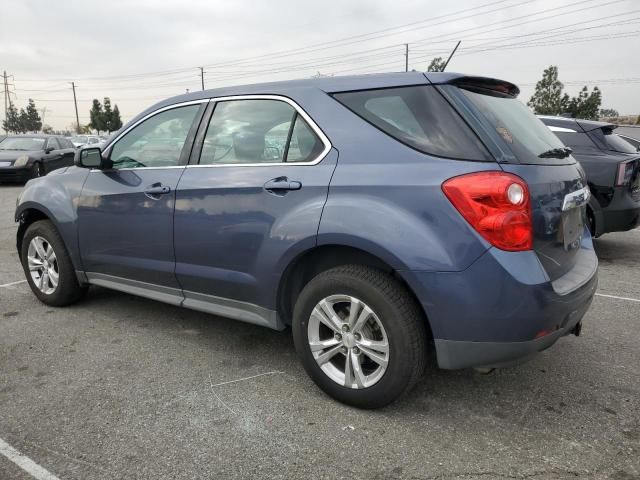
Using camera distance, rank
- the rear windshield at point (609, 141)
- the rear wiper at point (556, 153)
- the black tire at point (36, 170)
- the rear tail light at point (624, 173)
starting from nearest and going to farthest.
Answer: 1. the rear wiper at point (556, 153)
2. the rear tail light at point (624, 173)
3. the rear windshield at point (609, 141)
4. the black tire at point (36, 170)

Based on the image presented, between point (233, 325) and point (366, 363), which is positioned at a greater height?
point (366, 363)

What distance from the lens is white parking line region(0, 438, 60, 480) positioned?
7.32 ft

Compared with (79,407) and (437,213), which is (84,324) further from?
(437,213)

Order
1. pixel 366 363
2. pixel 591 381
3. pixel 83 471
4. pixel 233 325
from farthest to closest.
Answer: pixel 233 325
pixel 591 381
pixel 366 363
pixel 83 471

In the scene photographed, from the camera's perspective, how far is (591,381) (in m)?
3.04

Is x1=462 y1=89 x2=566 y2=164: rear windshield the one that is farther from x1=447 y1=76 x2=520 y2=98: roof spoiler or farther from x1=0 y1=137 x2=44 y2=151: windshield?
x1=0 y1=137 x2=44 y2=151: windshield

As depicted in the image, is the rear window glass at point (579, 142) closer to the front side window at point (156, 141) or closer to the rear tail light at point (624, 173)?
the rear tail light at point (624, 173)

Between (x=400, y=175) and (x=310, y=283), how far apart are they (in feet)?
2.46

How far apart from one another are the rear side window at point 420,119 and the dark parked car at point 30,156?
1438cm

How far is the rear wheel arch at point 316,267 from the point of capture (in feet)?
8.52

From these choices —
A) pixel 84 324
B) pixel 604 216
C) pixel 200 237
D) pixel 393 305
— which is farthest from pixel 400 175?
pixel 604 216

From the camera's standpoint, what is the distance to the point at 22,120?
99.7 m

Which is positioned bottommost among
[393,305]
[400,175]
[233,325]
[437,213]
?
[233,325]

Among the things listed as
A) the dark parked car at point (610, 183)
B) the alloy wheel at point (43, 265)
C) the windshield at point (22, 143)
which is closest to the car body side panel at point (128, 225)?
the alloy wheel at point (43, 265)
